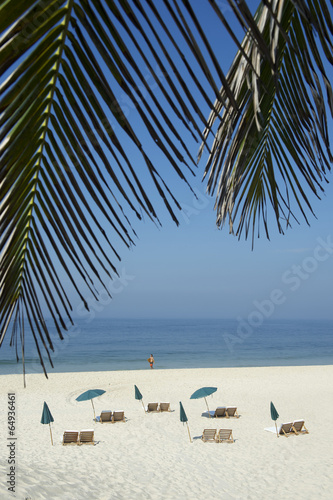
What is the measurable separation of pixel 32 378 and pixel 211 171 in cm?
3188

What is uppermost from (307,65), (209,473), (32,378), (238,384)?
(307,65)

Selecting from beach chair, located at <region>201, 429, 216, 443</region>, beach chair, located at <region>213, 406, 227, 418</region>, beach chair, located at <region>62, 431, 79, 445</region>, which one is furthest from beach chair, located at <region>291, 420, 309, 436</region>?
beach chair, located at <region>62, 431, 79, 445</region>

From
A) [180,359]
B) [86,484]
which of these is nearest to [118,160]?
[86,484]

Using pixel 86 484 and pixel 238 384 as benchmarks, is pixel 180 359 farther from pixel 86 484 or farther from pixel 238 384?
pixel 86 484

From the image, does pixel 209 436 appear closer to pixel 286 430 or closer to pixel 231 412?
pixel 286 430

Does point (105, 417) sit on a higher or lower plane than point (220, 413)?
lower

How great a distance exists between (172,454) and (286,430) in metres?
4.18

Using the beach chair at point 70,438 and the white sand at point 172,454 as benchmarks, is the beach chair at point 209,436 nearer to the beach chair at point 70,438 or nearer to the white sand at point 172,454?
the white sand at point 172,454

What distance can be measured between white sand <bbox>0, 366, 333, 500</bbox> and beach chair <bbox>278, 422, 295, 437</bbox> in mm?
349

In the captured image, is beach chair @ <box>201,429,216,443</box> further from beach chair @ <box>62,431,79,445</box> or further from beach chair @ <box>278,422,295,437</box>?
beach chair @ <box>62,431,79,445</box>

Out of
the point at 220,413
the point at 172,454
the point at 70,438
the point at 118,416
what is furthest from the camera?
the point at 220,413

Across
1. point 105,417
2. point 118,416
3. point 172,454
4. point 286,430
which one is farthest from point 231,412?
point 172,454

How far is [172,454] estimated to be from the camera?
486 inches

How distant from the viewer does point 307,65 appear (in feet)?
5.74
